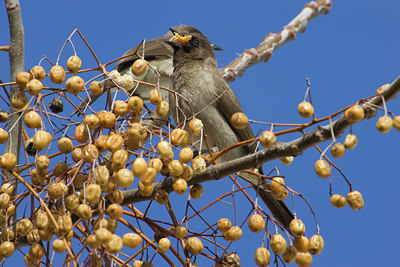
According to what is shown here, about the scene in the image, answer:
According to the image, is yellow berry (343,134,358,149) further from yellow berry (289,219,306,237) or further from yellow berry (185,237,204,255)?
yellow berry (185,237,204,255)

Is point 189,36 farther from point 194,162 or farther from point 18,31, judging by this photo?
point 194,162

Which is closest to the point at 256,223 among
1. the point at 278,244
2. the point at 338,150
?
the point at 278,244

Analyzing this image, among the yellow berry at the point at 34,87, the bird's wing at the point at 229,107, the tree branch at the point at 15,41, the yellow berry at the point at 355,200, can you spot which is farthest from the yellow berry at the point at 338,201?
the bird's wing at the point at 229,107

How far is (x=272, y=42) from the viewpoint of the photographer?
17.3ft

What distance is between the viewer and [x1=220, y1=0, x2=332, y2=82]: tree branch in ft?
17.0

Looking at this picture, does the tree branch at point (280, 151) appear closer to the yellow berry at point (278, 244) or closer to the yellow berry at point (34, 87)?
the yellow berry at point (278, 244)

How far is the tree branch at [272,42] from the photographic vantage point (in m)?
5.18

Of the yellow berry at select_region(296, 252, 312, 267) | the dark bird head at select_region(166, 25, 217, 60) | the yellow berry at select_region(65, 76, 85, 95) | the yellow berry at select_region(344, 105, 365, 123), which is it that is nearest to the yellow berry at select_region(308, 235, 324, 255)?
the yellow berry at select_region(296, 252, 312, 267)

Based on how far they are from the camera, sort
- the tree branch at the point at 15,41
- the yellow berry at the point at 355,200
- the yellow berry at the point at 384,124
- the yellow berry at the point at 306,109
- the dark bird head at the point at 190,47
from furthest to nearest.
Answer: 1. the dark bird head at the point at 190,47
2. the tree branch at the point at 15,41
3. the yellow berry at the point at 355,200
4. the yellow berry at the point at 306,109
5. the yellow berry at the point at 384,124

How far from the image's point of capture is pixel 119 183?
187 cm

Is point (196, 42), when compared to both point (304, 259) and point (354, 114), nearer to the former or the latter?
point (304, 259)

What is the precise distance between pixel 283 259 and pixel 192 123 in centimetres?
66

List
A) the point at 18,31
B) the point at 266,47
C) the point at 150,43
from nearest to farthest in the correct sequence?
the point at 18,31
the point at 266,47
the point at 150,43

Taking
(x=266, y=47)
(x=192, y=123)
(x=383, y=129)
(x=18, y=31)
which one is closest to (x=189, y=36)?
(x=266, y=47)
